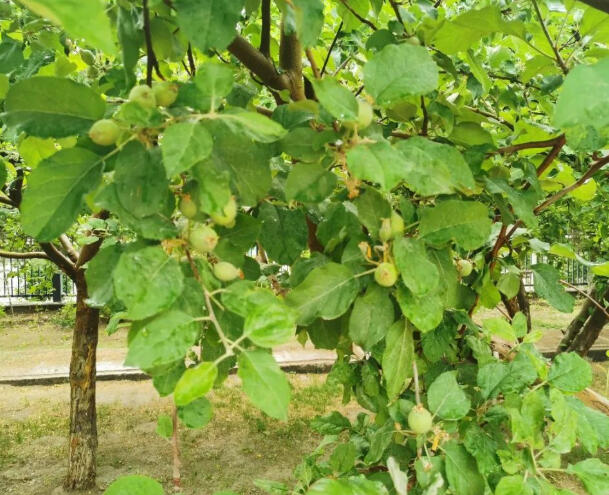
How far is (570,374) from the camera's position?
2.87 ft

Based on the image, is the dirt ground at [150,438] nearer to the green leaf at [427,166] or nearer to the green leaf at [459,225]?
the green leaf at [459,225]

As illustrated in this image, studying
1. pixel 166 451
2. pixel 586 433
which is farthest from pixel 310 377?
pixel 586 433

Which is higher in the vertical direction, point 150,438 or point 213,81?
point 213,81

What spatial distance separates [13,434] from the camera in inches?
203

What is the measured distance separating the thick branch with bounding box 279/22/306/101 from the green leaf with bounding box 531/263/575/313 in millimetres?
717

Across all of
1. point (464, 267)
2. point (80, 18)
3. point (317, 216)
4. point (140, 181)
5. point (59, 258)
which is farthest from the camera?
point (59, 258)

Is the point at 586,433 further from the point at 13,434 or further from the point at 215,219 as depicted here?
the point at 13,434

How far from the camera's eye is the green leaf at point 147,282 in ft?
1.73

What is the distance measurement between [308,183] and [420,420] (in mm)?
387

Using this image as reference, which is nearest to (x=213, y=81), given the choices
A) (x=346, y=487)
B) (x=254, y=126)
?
(x=254, y=126)

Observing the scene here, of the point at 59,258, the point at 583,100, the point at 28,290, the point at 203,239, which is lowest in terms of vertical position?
the point at 28,290

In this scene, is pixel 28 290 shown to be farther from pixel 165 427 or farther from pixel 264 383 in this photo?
pixel 264 383

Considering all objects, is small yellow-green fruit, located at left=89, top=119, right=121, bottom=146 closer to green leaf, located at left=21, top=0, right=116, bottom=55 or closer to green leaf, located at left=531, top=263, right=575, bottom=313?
green leaf, located at left=21, top=0, right=116, bottom=55

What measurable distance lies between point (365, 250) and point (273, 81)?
1.76 ft
